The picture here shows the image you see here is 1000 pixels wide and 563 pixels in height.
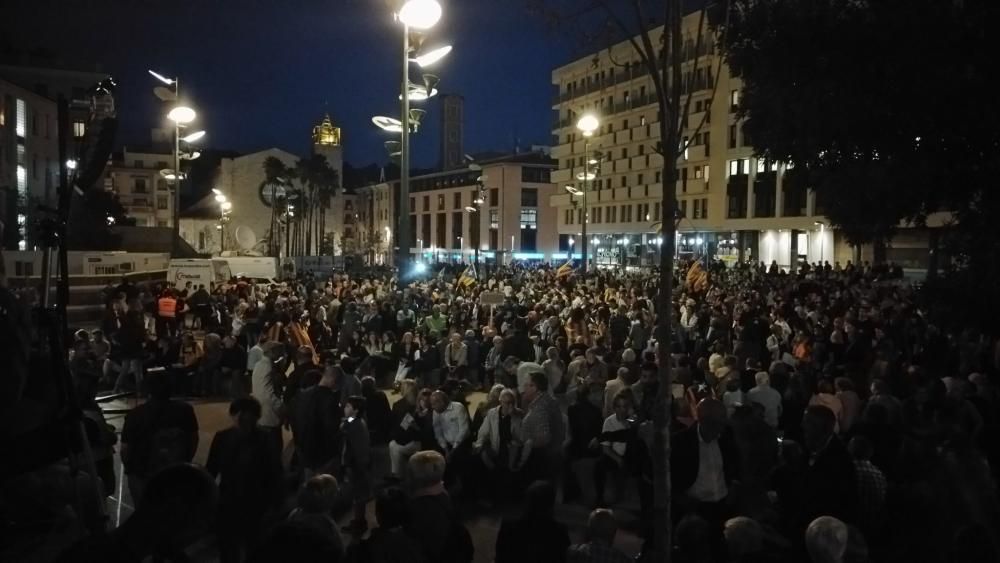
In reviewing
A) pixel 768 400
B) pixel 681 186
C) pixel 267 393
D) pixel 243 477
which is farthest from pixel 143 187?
pixel 243 477

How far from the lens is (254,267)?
112 ft

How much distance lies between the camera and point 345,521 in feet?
25.3

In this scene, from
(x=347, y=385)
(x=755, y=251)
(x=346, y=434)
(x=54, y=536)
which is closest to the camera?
(x=54, y=536)

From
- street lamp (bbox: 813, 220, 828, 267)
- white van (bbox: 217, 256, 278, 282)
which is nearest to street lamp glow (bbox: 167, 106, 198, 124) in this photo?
white van (bbox: 217, 256, 278, 282)

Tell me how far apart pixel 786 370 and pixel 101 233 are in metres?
43.9

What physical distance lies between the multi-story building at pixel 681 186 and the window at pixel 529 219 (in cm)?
1333

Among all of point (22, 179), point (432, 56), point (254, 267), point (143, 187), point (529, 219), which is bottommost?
point (254, 267)

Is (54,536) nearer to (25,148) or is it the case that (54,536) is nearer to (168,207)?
(25,148)

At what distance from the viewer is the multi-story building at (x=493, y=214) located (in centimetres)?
8788

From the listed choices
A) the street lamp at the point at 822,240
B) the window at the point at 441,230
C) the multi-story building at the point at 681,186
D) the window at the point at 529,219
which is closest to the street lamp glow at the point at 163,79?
the multi-story building at the point at 681,186

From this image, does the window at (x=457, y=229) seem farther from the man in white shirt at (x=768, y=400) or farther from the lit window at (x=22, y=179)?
the man in white shirt at (x=768, y=400)

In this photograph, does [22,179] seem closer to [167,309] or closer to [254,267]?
[254,267]

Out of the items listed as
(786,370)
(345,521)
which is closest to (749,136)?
(786,370)

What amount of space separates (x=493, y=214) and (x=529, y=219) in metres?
4.07
